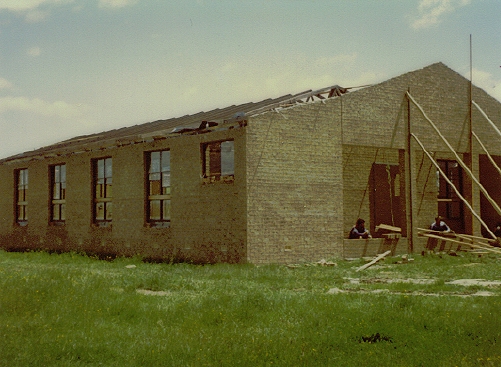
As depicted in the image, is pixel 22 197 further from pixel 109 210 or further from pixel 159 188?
pixel 159 188

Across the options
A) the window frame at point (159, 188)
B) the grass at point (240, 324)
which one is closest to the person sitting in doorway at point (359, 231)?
the window frame at point (159, 188)

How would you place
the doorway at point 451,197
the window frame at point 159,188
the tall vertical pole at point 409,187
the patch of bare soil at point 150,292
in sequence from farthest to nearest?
the doorway at point 451,197 → the tall vertical pole at point 409,187 → the window frame at point 159,188 → the patch of bare soil at point 150,292

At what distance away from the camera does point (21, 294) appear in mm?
10352

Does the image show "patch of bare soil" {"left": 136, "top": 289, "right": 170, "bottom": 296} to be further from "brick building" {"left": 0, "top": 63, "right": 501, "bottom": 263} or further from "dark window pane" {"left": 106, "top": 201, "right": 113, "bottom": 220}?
"dark window pane" {"left": 106, "top": 201, "right": 113, "bottom": 220}

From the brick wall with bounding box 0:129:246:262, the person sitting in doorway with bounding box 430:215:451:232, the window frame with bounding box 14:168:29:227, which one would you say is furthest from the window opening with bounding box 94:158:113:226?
the person sitting in doorway with bounding box 430:215:451:232

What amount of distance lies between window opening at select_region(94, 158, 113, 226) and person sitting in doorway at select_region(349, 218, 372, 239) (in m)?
9.26

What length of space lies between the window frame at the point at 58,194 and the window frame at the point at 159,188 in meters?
6.18

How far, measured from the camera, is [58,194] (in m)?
26.2

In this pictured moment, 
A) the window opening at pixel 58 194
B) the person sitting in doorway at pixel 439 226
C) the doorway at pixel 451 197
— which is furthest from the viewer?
the window opening at pixel 58 194

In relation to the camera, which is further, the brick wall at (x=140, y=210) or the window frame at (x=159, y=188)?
the window frame at (x=159, y=188)

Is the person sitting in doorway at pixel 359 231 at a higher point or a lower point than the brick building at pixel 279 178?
lower

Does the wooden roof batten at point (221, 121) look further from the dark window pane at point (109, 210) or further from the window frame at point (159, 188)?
the dark window pane at point (109, 210)

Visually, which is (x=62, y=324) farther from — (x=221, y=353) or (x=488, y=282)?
(x=488, y=282)

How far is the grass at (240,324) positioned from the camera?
7.45 m
